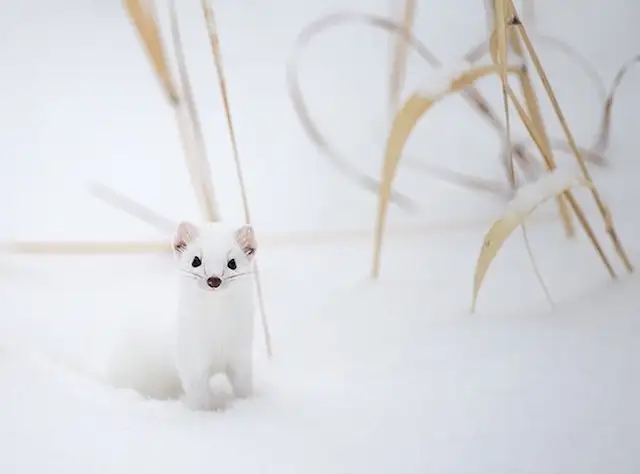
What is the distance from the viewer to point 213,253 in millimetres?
549

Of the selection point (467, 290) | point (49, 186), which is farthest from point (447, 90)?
point (49, 186)

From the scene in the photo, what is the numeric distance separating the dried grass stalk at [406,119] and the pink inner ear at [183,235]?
20 centimetres

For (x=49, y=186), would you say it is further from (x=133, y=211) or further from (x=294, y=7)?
(x=294, y=7)

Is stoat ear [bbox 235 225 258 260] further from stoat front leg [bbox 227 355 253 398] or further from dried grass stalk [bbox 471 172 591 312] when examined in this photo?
dried grass stalk [bbox 471 172 591 312]

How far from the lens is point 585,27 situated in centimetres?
92

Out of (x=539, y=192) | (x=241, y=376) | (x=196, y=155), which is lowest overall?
(x=241, y=376)

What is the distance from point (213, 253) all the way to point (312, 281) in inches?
8.7

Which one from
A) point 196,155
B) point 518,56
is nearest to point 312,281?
point 196,155

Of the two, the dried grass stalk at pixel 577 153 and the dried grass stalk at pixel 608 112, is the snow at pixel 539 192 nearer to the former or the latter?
the dried grass stalk at pixel 577 153

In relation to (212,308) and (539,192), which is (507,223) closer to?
(539,192)

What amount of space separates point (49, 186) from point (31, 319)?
0.65ft

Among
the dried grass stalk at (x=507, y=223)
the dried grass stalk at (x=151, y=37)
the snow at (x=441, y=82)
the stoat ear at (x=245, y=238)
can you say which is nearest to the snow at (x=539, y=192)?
the dried grass stalk at (x=507, y=223)

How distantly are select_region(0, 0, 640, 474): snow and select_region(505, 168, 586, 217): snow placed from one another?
0.33 feet

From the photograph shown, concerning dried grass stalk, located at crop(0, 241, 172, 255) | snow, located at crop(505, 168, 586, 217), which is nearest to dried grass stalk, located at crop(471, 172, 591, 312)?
snow, located at crop(505, 168, 586, 217)
